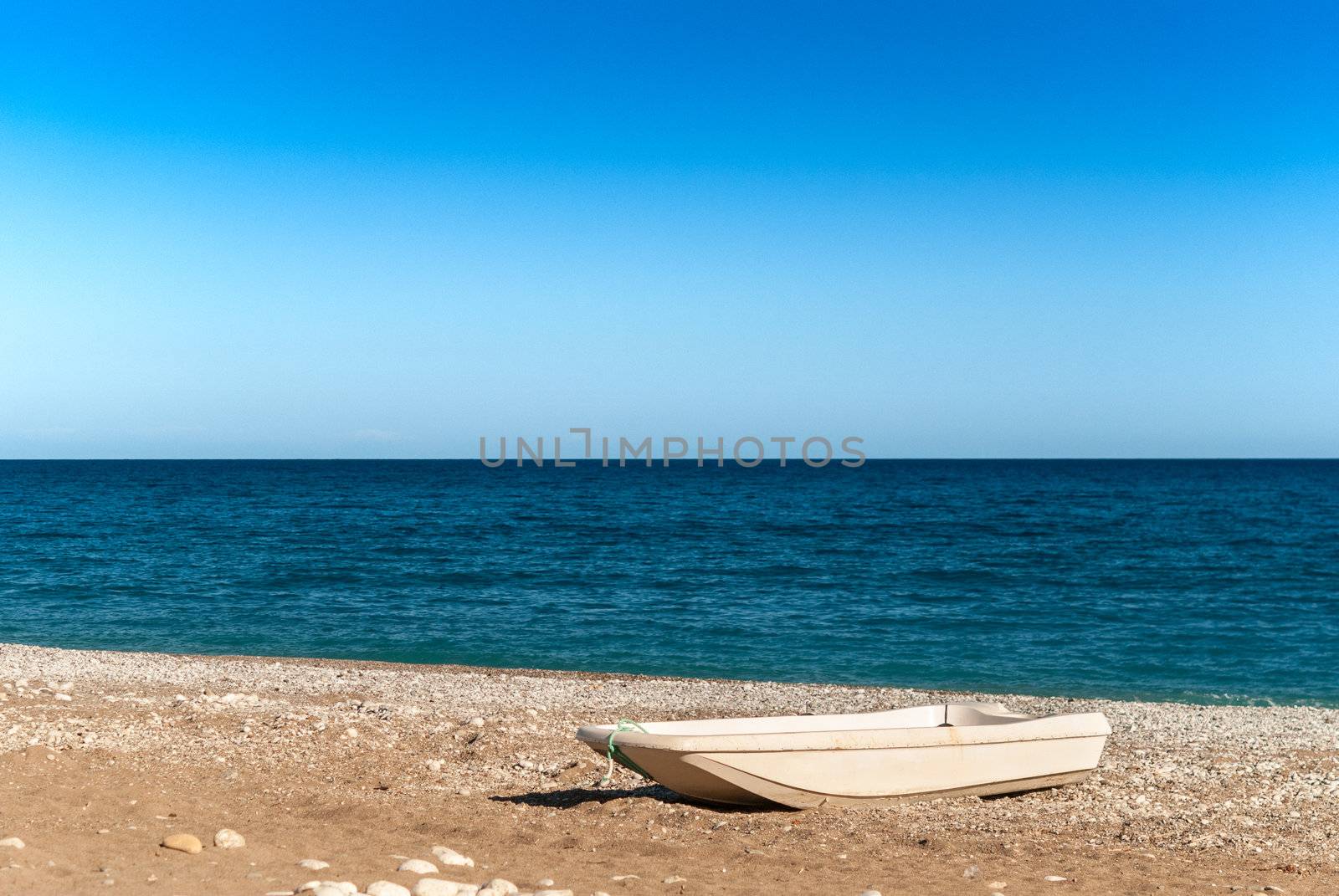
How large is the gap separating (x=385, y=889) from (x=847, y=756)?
4592mm

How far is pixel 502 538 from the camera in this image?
1689 inches

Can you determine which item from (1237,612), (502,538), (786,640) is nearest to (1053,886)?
(786,640)

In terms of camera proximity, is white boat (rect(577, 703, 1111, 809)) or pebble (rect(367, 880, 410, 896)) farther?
white boat (rect(577, 703, 1111, 809))

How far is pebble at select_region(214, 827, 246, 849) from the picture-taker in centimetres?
720

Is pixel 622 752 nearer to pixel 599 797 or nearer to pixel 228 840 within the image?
pixel 599 797

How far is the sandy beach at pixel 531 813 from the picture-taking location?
6.98 meters

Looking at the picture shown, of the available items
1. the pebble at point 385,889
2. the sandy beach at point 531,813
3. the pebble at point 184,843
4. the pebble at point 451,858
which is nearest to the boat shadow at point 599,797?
the sandy beach at point 531,813

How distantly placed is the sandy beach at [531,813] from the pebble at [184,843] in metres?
0.08

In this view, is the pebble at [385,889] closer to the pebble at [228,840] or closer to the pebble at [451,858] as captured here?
the pebble at [451,858]

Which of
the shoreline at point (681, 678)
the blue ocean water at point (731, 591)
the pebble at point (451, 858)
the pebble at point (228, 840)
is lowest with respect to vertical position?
the shoreline at point (681, 678)

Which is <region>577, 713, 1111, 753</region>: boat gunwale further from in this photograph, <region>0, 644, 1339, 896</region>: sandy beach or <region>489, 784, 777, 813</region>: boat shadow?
<region>489, 784, 777, 813</region>: boat shadow

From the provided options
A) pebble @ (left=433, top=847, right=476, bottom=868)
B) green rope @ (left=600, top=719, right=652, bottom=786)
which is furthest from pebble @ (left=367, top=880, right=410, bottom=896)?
green rope @ (left=600, top=719, right=652, bottom=786)

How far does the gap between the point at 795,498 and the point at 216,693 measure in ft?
207

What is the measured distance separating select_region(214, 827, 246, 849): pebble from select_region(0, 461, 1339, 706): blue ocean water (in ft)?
39.5
